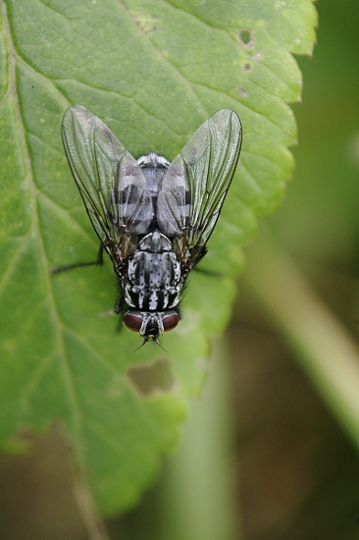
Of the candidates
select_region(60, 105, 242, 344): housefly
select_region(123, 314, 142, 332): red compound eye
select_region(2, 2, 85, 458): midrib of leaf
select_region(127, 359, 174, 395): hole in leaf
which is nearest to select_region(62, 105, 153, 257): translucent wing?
select_region(60, 105, 242, 344): housefly

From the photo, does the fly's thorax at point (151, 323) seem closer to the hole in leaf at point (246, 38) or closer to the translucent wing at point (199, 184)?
the translucent wing at point (199, 184)

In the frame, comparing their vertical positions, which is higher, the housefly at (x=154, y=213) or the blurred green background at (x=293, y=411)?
the housefly at (x=154, y=213)

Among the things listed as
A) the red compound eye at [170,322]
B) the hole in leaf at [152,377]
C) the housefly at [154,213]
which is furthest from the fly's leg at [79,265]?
the hole in leaf at [152,377]

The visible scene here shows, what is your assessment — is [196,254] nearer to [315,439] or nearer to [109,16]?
[109,16]

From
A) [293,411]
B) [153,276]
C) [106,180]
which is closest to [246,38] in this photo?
[106,180]

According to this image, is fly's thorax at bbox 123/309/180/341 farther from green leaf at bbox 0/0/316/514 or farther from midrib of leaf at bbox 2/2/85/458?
midrib of leaf at bbox 2/2/85/458

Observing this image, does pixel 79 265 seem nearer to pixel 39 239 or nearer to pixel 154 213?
pixel 39 239

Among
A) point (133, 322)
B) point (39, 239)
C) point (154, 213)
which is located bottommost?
point (133, 322)

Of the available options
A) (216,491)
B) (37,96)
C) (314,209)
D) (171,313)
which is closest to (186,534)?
(216,491)
